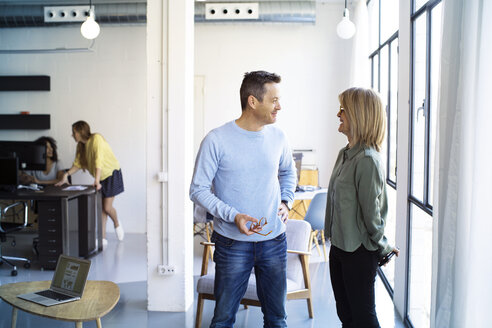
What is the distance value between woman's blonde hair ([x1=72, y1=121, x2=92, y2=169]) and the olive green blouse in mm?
4642

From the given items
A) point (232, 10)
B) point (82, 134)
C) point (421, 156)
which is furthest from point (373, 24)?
point (82, 134)

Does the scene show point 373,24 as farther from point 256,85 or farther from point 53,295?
point 53,295

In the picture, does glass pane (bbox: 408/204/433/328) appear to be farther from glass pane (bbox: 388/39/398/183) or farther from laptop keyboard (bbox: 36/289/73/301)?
laptop keyboard (bbox: 36/289/73/301)

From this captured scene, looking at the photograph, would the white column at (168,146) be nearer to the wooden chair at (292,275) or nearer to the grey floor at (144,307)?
the grey floor at (144,307)

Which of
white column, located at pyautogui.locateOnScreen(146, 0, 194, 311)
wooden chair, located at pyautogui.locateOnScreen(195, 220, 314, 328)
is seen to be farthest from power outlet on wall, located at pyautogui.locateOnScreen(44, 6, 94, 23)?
wooden chair, located at pyautogui.locateOnScreen(195, 220, 314, 328)

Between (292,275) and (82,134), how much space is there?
378 centimetres

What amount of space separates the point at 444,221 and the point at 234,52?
5.96 m

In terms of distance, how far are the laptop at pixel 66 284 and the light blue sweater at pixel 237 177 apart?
106 centimetres

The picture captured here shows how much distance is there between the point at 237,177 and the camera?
240 cm

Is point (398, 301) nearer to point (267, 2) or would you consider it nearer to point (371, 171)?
point (371, 171)

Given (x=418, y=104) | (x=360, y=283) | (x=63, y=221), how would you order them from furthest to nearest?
(x=63, y=221) < (x=418, y=104) < (x=360, y=283)

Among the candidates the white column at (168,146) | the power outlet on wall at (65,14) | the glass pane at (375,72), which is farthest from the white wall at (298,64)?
the white column at (168,146)

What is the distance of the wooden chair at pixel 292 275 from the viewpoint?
11.1ft

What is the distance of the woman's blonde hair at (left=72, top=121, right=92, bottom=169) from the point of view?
6.18m
